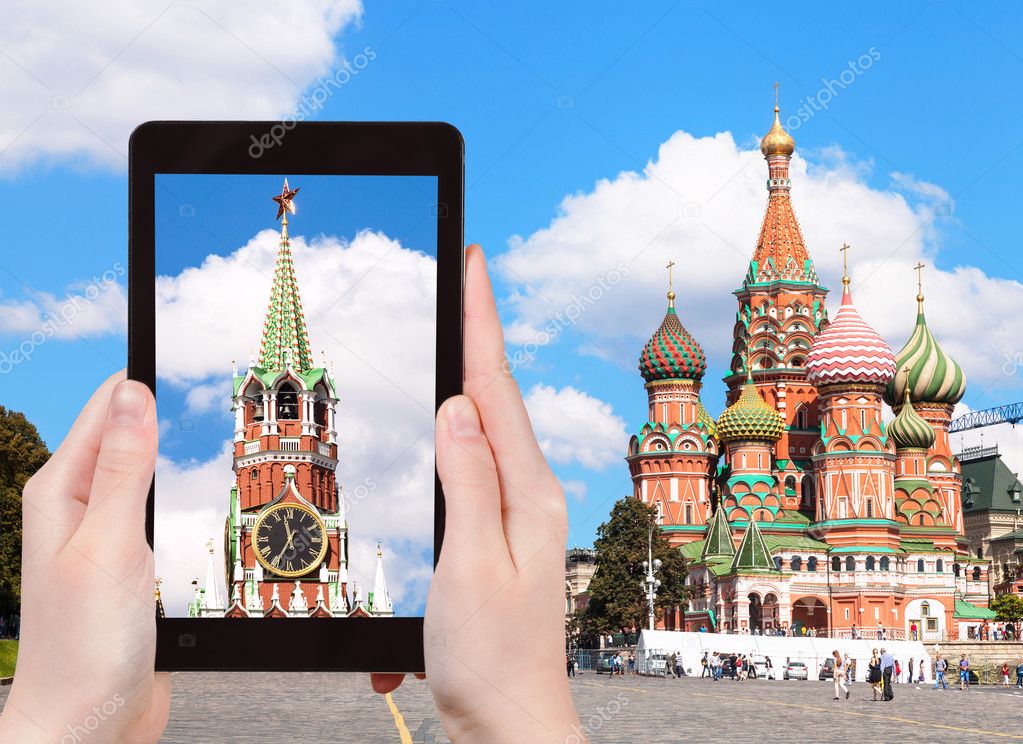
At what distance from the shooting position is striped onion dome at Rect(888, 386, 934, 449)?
10181cm

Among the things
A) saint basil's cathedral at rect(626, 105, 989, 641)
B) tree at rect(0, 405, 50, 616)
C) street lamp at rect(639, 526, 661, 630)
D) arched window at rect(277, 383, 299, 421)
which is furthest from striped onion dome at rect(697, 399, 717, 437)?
arched window at rect(277, 383, 299, 421)

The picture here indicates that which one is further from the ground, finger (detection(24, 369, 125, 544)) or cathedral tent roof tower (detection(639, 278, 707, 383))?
cathedral tent roof tower (detection(639, 278, 707, 383))

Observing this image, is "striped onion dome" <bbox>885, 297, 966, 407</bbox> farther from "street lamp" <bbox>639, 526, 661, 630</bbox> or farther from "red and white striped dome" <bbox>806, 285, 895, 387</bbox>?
"street lamp" <bbox>639, 526, 661, 630</bbox>

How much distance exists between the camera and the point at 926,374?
110 metres

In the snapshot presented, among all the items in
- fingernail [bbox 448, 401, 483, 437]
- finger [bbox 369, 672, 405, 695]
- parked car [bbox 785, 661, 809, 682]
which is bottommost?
parked car [bbox 785, 661, 809, 682]

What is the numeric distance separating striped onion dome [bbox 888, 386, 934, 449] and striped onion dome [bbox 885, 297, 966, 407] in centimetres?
Result: 585

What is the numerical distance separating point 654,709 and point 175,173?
27.4 meters

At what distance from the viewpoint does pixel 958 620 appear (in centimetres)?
9638

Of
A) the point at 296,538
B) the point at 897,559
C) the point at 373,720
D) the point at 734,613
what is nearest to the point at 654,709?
the point at 373,720

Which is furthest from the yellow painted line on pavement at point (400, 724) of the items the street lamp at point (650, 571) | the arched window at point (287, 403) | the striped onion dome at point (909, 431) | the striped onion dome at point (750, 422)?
the striped onion dome at point (909, 431)

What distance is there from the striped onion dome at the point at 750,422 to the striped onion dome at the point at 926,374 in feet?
48.2

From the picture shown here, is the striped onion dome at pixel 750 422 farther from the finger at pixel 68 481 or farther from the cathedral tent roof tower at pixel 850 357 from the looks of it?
the finger at pixel 68 481

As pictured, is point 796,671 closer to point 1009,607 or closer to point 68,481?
point 1009,607

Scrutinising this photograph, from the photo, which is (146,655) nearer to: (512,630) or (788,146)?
(512,630)
